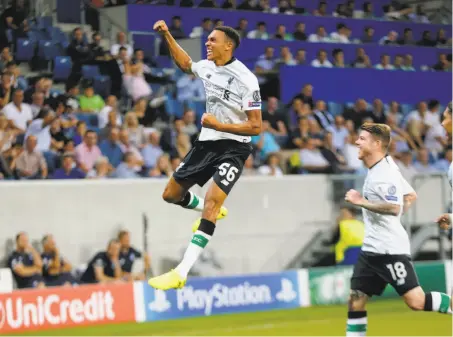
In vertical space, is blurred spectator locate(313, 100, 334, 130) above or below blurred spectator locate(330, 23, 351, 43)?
below

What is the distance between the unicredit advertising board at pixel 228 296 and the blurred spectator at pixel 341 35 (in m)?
8.09

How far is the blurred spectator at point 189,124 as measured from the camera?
58.2 feet

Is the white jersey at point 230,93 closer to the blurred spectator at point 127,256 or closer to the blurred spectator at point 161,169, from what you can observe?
the blurred spectator at point 127,256

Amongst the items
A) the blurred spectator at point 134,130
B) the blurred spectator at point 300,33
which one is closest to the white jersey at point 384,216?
the blurred spectator at point 134,130

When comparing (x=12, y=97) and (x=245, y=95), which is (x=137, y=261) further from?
(x=245, y=95)

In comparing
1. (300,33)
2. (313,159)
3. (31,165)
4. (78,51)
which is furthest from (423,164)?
(31,165)

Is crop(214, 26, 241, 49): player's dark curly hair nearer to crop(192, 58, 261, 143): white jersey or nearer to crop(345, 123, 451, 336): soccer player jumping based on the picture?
crop(192, 58, 261, 143): white jersey

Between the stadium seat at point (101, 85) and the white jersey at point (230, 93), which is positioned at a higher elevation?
the stadium seat at point (101, 85)

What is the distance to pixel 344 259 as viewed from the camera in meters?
17.9

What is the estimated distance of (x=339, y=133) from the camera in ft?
64.6

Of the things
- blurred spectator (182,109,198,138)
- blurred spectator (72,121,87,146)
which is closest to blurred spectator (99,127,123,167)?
blurred spectator (72,121,87,146)

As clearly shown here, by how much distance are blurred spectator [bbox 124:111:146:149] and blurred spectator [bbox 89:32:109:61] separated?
1907 millimetres

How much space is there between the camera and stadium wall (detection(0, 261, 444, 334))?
14344 mm

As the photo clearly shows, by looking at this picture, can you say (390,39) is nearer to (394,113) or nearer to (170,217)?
(394,113)
